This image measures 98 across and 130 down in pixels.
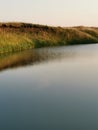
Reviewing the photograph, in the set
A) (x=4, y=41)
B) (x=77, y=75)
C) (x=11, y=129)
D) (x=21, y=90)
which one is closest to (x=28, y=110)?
(x=11, y=129)

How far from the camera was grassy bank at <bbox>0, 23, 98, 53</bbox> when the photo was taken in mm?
44269

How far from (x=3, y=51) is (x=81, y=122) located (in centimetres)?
2998

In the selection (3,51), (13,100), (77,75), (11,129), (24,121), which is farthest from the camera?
(3,51)

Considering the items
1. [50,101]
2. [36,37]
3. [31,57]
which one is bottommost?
[50,101]

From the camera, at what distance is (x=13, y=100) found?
13336mm

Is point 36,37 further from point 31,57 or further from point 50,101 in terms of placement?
point 50,101

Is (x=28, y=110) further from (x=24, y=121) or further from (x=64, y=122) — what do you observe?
(x=64, y=122)

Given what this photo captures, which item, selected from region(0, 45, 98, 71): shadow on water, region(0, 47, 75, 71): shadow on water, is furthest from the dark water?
region(0, 45, 98, 71): shadow on water

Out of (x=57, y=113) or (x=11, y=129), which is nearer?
(x=11, y=129)

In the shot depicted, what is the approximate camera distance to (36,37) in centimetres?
5325

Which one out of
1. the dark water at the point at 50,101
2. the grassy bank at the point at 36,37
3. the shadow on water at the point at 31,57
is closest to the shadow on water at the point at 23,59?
the shadow on water at the point at 31,57

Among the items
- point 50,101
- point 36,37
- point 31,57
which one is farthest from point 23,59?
point 36,37

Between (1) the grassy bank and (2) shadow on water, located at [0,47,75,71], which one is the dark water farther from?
(1) the grassy bank

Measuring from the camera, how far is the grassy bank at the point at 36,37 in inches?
1743
